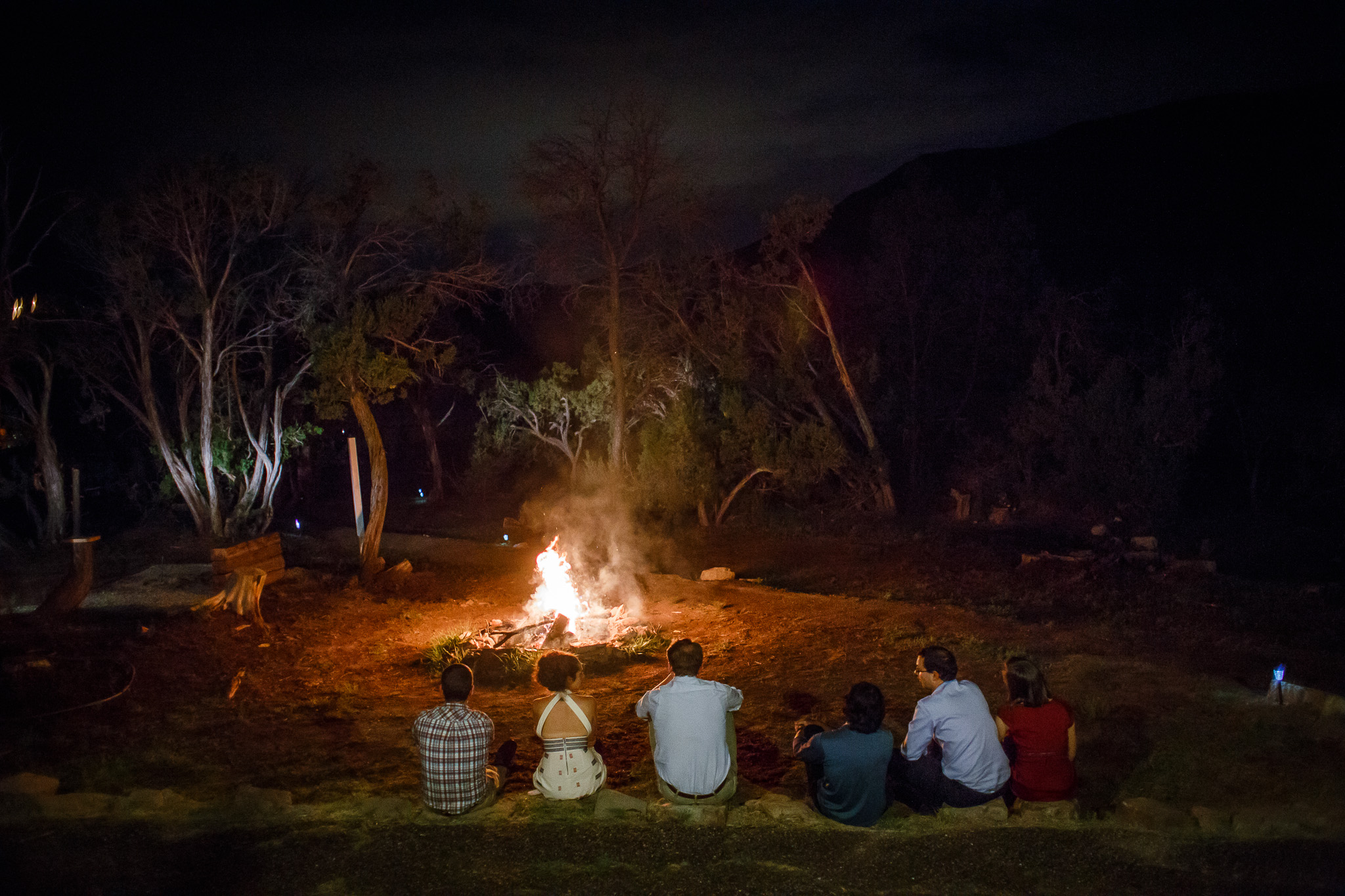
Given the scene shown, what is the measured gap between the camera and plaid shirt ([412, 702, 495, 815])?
520cm

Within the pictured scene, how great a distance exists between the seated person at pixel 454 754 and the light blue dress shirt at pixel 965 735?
2484 mm

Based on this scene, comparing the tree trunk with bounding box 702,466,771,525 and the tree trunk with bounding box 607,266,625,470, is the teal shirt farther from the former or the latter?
the tree trunk with bounding box 702,466,771,525

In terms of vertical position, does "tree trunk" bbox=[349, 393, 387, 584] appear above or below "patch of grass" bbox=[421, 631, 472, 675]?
above

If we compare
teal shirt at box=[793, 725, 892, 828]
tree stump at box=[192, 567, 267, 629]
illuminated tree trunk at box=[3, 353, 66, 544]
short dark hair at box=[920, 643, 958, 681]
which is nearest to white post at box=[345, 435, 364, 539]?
tree stump at box=[192, 567, 267, 629]

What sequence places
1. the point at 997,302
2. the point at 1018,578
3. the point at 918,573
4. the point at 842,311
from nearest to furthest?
the point at 1018,578
the point at 918,573
the point at 997,302
the point at 842,311

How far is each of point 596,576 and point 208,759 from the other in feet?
22.1

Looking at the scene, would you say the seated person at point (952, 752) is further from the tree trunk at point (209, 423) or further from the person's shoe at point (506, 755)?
the tree trunk at point (209, 423)

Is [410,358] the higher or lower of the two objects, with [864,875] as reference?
higher

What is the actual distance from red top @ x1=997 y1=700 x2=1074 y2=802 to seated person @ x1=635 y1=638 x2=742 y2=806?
1.56m

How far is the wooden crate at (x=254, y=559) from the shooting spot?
13570mm

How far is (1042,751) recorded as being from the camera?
16.6 feet

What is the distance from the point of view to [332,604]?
12.8 metres

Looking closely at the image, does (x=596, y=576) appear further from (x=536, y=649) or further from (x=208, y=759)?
(x=208, y=759)

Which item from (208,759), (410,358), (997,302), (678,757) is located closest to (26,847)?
(208,759)
